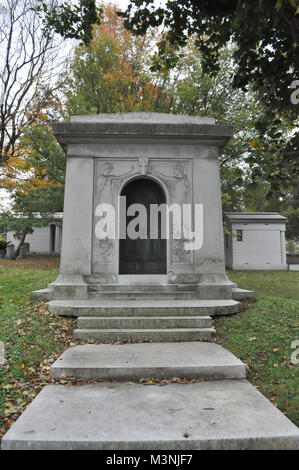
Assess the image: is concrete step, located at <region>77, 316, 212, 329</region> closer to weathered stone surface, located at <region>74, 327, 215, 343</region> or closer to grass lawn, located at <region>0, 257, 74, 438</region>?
weathered stone surface, located at <region>74, 327, 215, 343</region>

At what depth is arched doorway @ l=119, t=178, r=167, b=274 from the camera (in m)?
7.67

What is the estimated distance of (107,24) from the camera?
1839 centimetres

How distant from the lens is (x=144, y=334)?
5.30 metres

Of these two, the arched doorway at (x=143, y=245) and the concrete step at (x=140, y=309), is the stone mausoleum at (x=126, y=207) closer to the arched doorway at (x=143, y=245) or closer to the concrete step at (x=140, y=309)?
the arched doorway at (x=143, y=245)

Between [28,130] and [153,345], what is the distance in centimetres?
1268

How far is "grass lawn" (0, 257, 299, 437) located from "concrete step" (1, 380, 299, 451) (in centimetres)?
28

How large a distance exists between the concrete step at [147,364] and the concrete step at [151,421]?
289 mm

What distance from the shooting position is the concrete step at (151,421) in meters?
2.61

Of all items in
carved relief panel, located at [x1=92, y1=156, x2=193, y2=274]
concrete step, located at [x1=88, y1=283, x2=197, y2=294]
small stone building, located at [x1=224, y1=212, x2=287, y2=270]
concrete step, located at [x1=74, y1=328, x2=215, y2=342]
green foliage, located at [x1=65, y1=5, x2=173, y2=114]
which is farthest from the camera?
small stone building, located at [x1=224, y1=212, x2=287, y2=270]

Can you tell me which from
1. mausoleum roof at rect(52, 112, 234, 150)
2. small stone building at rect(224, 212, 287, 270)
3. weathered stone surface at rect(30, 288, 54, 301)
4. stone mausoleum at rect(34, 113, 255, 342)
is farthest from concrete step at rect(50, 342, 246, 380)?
small stone building at rect(224, 212, 287, 270)

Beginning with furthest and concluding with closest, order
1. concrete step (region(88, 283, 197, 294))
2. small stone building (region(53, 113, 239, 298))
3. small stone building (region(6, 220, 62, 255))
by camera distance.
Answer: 1. small stone building (region(6, 220, 62, 255))
2. small stone building (region(53, 113, 239, 298))
3. concrete step (region(88, 283, 197, 294))

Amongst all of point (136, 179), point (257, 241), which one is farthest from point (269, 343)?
point (257, 241)

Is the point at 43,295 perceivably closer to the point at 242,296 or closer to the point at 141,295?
the point at 141,295
